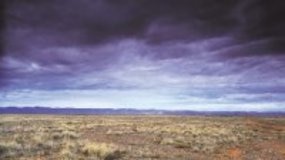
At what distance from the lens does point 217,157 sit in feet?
46.4

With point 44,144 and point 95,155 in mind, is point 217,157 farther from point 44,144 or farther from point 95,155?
point 44,144

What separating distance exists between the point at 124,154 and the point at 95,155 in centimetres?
125

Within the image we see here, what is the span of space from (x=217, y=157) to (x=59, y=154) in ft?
18.4

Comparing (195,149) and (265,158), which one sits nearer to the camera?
(265,158)

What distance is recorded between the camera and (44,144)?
16.1 metres

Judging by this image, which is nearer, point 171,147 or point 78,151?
point 78,151

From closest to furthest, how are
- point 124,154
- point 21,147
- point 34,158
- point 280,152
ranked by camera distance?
point 34,158 → point 124,154 → point 21,147 → point 280,152

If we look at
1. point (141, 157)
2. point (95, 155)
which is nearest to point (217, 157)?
point (141, 157)

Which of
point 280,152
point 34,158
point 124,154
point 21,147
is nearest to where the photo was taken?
point 34,158

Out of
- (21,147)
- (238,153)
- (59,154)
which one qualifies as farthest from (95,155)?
(238,153)

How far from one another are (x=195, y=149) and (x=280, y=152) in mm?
3476

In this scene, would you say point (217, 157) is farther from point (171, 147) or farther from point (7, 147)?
point (7, 147)

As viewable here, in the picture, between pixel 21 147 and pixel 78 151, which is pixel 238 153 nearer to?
pixel 78 151

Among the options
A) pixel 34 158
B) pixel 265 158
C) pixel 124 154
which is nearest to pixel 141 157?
pixel 124 154
